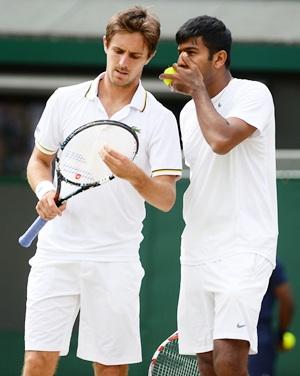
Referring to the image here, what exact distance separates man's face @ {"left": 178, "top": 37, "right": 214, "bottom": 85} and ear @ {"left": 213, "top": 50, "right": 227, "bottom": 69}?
0.03 metres

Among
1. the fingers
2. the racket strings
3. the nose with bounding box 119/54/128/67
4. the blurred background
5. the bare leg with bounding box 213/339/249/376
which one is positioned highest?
the blurred background

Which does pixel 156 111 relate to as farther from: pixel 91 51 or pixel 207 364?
pixel 91 51

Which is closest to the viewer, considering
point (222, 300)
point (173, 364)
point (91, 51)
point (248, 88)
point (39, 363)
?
point (222, 300)

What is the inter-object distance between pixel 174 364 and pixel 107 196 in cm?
107

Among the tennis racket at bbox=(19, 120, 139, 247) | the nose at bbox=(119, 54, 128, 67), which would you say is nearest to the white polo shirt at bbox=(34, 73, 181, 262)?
the tennis racket at bbox=(19, 120, 139, 247)

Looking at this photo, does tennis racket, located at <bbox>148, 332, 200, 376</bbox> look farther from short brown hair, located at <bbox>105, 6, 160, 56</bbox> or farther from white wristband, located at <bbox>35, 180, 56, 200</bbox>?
short brown hair, located at <bbox>105, 6, 160, 56</bbox>

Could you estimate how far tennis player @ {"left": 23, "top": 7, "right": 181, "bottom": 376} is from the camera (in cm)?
596

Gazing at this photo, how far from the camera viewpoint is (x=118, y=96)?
608 cm

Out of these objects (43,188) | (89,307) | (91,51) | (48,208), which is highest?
(91,51)

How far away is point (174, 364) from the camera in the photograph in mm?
6516

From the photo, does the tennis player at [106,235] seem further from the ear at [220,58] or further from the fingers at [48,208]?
the ear at [220,58]

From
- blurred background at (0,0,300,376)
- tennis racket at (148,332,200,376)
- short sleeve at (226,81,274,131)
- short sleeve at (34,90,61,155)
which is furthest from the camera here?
blurred background at (0,0,300,376)

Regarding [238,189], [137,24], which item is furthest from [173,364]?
[137,24]

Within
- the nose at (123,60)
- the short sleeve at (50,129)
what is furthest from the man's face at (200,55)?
the short sleeve at (50,129)
